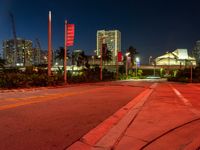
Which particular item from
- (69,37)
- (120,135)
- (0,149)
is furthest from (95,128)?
(69,37)

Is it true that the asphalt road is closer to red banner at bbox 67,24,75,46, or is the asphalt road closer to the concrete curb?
the concrete curb

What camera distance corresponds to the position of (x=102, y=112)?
11672 mm

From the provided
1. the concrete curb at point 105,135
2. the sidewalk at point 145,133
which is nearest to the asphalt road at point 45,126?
the concrete curb at point 105,135

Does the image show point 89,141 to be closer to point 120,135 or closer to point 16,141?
point 120,135

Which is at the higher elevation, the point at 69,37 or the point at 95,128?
the point at 69,37

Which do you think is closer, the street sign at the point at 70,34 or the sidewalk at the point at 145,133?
the sidewalk at the point at 145,133

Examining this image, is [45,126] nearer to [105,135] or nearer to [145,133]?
[105,135]

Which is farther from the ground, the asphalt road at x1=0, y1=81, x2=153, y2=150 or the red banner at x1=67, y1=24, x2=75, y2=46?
the red banner at x1=67, y1=24, x2=75, y2=46

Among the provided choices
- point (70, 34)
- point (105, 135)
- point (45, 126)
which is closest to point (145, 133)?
point (105, 135)

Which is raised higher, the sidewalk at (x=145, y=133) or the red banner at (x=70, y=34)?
the red banner at (x=70, y=34)

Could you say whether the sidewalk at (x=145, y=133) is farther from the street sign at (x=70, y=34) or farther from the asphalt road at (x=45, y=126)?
the street sign at (x=70, y=34)

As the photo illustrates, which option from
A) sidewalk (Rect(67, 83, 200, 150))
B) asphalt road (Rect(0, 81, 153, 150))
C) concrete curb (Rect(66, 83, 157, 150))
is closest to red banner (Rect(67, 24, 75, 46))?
asphalt road (Rect(0, 81, 153, 150))

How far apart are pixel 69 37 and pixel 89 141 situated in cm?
2795

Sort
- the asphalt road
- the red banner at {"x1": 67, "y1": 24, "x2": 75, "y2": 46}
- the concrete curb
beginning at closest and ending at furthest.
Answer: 1. the concrete curb
2. the asphalt road
3. the red banner at {"x1": 67, "y1": 24, "x2": 75, "y2": 46}
